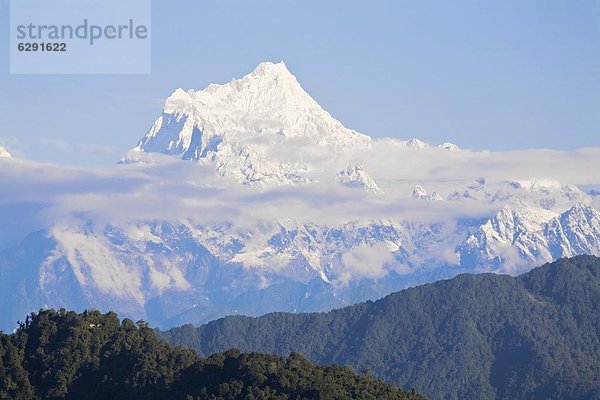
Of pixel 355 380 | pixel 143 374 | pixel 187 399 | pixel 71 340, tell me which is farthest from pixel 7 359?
pixel 355 380

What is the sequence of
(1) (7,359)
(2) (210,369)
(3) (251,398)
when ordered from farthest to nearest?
(1) (7,359)
(2) (210,369)
(3) (251,398)

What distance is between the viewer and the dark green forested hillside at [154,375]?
173625 mm

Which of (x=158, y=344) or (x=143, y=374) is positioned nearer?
(x=143, y=374)

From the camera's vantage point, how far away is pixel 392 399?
17725 cm

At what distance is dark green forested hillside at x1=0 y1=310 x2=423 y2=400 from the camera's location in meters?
174

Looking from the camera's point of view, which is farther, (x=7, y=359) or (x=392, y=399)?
(x=7, y=359)

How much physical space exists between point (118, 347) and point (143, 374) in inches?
527

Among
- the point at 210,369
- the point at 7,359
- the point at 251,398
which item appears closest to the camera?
the point at 251,398

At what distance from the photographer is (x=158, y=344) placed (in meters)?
199

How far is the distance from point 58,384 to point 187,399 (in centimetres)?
2453

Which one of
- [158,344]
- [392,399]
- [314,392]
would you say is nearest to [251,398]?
[314,392]

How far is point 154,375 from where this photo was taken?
185500 mm

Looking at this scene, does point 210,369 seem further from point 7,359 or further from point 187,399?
point 7,359

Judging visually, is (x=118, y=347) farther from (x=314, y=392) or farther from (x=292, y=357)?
(x=314, y=392)
